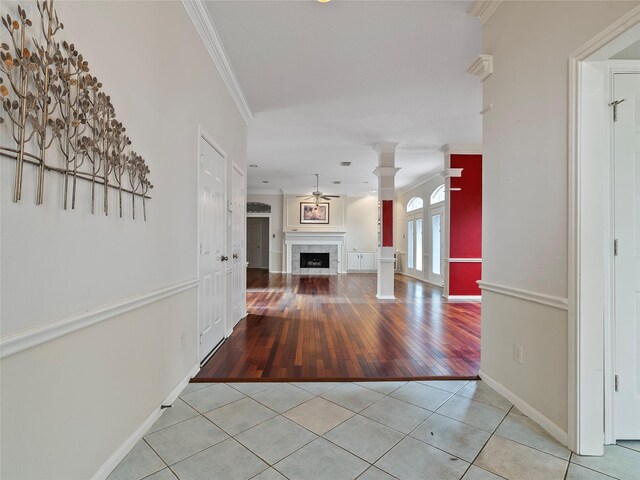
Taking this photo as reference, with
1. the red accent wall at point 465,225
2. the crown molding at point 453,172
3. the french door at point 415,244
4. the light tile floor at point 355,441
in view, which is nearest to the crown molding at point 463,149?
the red accent wall at point 465,225

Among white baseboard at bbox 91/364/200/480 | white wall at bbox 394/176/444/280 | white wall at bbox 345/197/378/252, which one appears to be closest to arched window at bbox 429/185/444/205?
white wall at bbox 394/176/444/280

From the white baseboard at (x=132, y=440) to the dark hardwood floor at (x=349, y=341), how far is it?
318mm

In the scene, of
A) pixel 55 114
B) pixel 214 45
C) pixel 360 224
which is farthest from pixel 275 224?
pixel 55 114

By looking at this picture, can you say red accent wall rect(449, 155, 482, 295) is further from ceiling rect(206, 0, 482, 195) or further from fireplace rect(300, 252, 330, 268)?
fireplace rect(300, 252, 330, 268)

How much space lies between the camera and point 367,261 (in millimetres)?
11188

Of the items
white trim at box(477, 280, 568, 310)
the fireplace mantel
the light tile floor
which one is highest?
the fireplace mantel

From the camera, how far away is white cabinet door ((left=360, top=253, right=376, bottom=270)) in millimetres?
11148

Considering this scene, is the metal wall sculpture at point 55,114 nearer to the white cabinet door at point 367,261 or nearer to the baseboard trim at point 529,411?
the baseboard trim at point 529,411

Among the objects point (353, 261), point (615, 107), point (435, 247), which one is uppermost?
point (615, 107)

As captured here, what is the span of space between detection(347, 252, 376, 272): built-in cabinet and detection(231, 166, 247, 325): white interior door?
279 inches

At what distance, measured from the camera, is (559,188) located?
1.71 metres

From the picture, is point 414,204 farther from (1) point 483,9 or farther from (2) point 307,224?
(1) point 483,9

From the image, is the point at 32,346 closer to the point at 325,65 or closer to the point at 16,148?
the point at 16,148

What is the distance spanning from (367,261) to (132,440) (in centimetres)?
997
